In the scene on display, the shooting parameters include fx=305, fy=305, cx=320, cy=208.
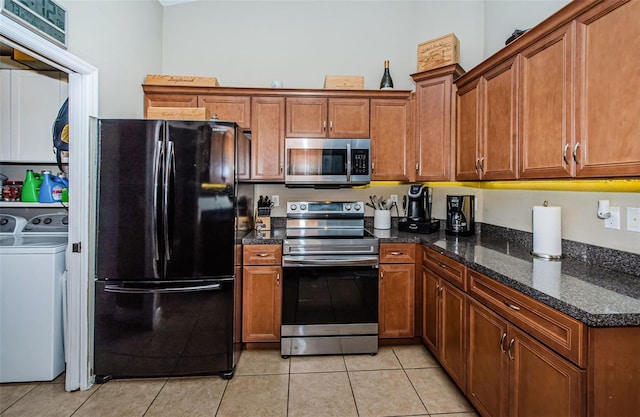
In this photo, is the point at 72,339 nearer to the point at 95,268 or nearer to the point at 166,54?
the point at 95,268

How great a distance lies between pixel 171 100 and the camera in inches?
113

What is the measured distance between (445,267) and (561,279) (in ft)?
2.53

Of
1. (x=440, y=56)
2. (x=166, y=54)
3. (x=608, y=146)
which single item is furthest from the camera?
(x=166, y=54)

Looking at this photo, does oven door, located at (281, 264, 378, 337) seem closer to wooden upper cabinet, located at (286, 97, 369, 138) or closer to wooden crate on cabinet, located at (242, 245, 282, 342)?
wooden crate on cabinet, located at (242, 245, 282, 342)

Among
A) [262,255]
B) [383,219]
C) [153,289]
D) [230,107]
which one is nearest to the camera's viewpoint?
[153,289]

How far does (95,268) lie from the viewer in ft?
6.92

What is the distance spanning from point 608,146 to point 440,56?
5.77ft

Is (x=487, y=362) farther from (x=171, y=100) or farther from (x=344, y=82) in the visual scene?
(x=171, y=100)

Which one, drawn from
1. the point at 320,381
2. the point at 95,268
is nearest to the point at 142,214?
the point at 95,268

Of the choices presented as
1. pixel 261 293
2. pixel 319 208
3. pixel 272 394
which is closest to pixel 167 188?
pixel 261 293

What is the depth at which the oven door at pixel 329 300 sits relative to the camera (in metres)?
2.46

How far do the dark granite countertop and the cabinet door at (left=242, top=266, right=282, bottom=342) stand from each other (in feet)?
4.27

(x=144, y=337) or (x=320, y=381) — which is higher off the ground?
(x=144, y=337)

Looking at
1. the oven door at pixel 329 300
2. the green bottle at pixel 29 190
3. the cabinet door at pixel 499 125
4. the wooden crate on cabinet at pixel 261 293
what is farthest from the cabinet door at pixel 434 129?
the green bottle at pixel 29 190
